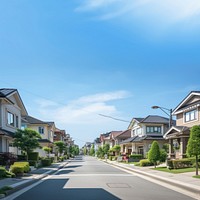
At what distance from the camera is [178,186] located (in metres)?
15.6

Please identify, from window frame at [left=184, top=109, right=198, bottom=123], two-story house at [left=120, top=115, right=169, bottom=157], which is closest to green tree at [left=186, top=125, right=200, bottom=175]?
window frame at [left=184, top=109, right=198, bottom=123]

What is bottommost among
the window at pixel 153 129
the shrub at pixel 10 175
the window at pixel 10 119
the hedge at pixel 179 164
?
the hedge at pixel 179 164

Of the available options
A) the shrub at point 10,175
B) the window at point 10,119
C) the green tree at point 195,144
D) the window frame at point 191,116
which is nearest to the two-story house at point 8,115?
the window at point 10,119

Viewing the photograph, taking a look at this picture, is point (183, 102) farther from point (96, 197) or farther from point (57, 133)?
point (57, 133)

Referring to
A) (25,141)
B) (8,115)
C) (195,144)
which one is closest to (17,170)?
(25,141)

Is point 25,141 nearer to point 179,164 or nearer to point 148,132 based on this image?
point 179,164

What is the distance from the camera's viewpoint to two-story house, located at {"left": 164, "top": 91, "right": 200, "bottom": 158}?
32.5 meters

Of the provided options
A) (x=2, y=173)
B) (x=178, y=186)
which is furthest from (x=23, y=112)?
(x=178, y=186)

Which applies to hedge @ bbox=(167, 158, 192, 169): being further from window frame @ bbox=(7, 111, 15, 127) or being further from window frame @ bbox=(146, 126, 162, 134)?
window frame @ bbox=(146, 126, 162, 134)

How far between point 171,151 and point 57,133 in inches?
2349

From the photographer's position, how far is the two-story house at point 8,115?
30125 millimetres

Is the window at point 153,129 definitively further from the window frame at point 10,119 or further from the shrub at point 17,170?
the shrub at point 17,170

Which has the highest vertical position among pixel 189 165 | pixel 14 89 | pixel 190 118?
pixel 14 89

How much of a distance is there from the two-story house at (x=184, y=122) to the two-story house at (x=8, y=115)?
58.5 feet
